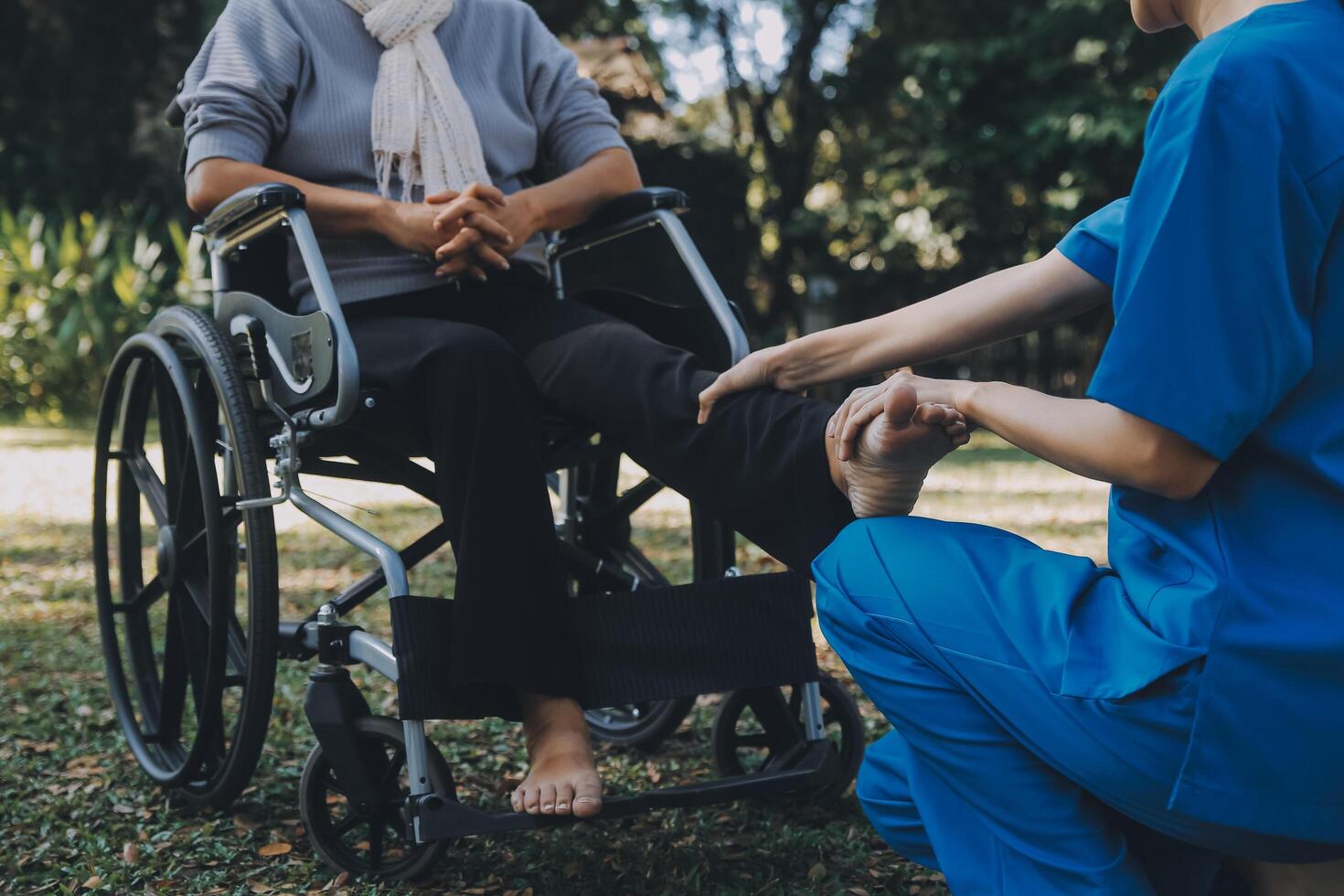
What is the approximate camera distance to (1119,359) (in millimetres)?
1092

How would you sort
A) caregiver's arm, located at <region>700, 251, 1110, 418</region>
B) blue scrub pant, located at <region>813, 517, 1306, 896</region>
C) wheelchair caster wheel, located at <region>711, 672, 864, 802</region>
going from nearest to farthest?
blue scrub pant, located at <region>813, 517, 1306, 896</region> < caregiver's arm, located at <region>700, 251, 1110, 418</region> < wheelchair caster wheel, located at <region>711, 672, 864, 802</region>

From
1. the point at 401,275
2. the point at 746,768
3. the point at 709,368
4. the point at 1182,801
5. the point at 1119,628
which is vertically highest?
the point at 401,275

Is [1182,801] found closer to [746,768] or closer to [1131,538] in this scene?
[1131,538]

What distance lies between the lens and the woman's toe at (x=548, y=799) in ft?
5.34

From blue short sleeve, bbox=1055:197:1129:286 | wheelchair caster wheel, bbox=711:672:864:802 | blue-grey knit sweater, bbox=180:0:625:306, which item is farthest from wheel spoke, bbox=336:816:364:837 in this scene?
blue short sleeve, bbox=1055:197:1129:286

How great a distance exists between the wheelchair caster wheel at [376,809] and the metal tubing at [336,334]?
0.43m

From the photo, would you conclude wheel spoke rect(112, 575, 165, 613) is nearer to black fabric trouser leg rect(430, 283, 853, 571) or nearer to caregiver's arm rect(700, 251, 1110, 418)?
black fabric trouser leg rect(430, 283, 853, 571)

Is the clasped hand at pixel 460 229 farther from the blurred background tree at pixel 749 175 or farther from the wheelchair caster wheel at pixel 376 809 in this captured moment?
the blurred background tree at pixel 749 175

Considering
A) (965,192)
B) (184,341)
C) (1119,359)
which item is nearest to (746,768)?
(184,341)

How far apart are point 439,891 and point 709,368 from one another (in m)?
0.89

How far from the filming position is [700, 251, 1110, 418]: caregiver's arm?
1400mm

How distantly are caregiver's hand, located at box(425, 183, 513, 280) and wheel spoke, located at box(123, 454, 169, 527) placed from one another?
2.17 feet

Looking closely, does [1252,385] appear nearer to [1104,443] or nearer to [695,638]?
[1104,443]

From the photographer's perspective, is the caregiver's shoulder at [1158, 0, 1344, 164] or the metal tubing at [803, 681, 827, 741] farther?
the metal tubing at [803, 681, 827, 741]
